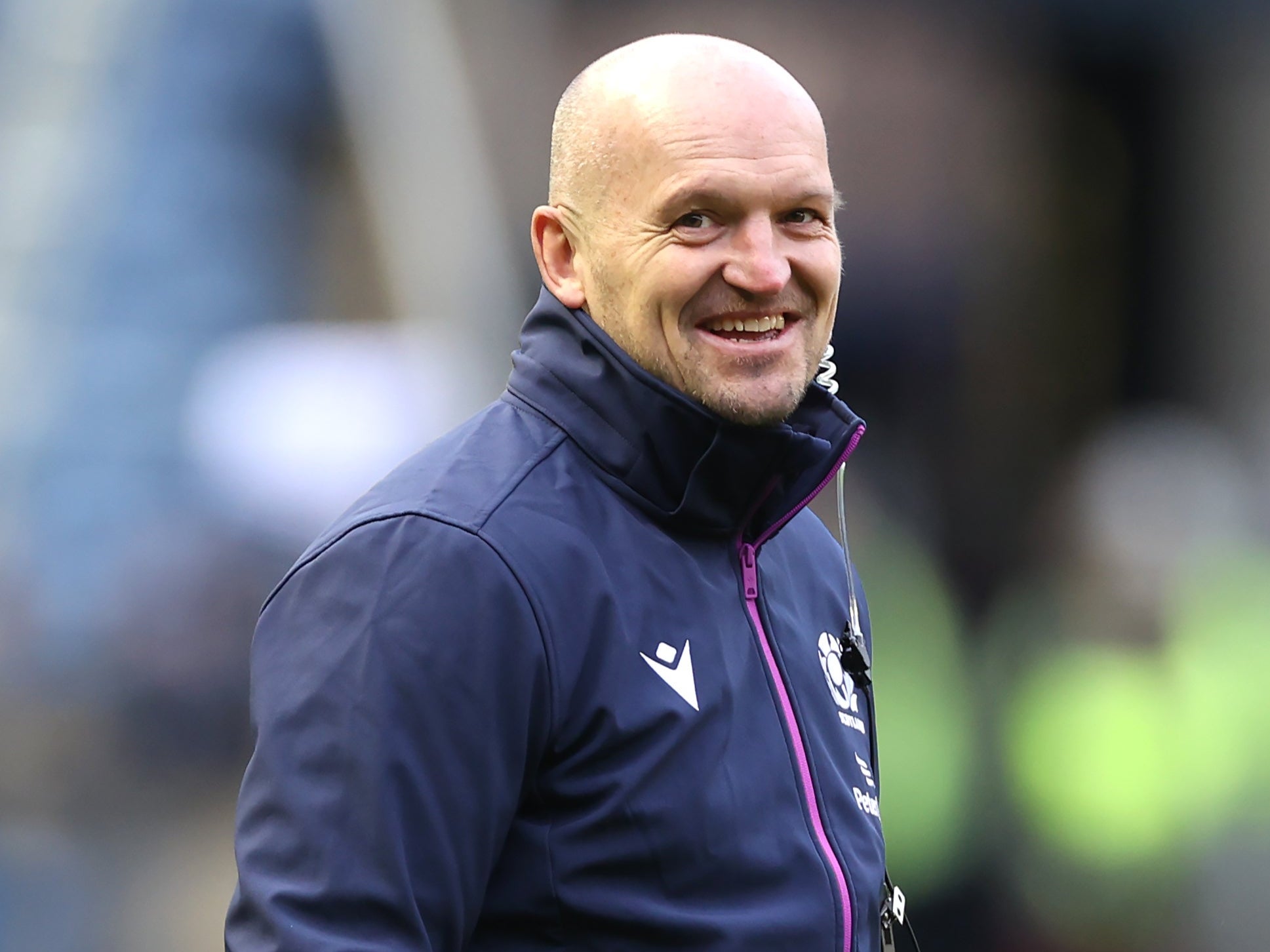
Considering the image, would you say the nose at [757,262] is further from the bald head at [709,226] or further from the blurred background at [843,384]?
the blurred background at [843,384]

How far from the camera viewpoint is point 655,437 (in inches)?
75.2

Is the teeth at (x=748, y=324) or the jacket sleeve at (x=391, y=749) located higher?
the teeth at (x=748, y=324)

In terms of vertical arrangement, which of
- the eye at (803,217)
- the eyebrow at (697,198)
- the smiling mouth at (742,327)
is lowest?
the smiling mouth at (742,327)

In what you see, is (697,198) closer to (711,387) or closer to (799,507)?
(711,387)

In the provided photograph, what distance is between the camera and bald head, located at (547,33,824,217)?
1.95 m

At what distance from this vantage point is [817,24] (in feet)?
15.2

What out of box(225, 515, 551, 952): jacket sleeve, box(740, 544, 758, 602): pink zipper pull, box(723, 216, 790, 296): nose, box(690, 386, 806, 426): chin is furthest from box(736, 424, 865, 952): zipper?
box(225, 515, 551, 952): jacket sleeve

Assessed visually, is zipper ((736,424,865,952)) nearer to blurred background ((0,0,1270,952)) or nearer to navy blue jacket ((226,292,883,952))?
navy blue jacket ((226,292,883,952))

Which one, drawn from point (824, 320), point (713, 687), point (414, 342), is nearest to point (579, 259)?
point (824, 320)

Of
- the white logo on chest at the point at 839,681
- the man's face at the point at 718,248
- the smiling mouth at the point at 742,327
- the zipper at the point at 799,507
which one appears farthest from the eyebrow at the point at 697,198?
the white logo on chest at the point at 839,681

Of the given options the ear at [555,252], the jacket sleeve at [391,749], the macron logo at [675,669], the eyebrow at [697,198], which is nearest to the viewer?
the jacket sleeve at [391,749]

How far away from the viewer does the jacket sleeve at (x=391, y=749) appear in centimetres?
160

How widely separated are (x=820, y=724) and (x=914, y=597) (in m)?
2.71

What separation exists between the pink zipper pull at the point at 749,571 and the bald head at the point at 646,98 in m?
0.44
